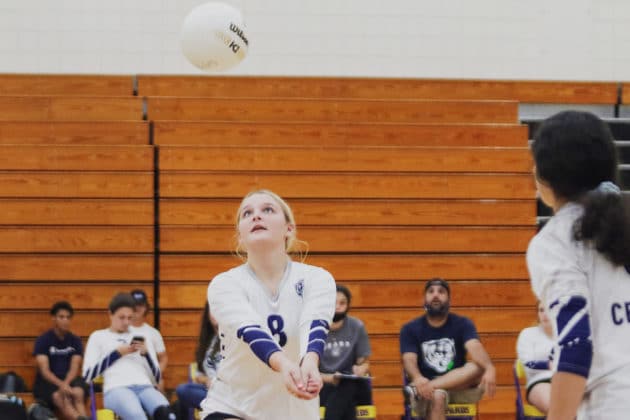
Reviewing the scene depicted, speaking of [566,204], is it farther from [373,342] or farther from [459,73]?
[459,73]

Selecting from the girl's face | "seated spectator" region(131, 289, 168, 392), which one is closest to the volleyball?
"seated spectator" region(131, 289, 168, 392)

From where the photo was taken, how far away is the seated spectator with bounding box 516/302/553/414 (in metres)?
6.15

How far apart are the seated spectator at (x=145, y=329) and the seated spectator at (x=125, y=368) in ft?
0.94

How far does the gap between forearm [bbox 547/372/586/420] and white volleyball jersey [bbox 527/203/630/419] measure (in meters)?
0.05

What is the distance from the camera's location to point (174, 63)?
400 inches

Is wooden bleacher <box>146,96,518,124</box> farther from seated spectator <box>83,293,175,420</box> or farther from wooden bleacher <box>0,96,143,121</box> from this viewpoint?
seated spectator <box>83,293,175,420</box>

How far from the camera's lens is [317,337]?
3.25 m

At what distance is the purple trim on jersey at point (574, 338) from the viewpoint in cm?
208

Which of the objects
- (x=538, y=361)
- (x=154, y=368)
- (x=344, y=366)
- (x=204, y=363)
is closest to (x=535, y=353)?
(x=538, y=361)

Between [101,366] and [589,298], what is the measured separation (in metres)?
5.89

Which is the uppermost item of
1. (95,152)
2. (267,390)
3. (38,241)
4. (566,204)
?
(95,152)

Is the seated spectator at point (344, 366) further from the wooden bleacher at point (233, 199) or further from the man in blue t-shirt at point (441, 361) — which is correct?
the wooden bleacher at point (233, 199)

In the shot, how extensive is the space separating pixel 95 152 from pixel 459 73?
3.90m

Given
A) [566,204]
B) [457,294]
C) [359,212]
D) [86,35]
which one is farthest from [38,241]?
[566,204]
